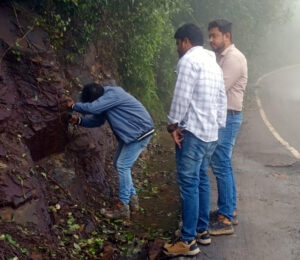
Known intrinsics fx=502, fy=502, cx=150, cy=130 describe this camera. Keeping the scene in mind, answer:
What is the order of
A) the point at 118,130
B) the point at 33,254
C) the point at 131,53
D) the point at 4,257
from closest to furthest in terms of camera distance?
the point at 4,257
the point at 33,254
the point at 118,130
the point at 131,53

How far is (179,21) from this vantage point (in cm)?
1784

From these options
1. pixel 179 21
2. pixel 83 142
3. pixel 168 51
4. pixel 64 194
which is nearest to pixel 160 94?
pixel 168 51

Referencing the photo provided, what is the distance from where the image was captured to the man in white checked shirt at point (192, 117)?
A: 5043 mm

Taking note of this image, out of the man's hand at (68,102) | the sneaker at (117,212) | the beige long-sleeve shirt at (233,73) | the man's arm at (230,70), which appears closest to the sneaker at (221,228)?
the sneaker at (117,212)

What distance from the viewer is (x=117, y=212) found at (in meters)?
6.48

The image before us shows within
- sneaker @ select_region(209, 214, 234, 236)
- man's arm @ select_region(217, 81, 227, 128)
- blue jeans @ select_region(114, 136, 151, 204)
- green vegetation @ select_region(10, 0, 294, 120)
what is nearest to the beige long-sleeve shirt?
man's arm @ select_region(217, 81, 227, 128)

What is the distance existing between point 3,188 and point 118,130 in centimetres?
179

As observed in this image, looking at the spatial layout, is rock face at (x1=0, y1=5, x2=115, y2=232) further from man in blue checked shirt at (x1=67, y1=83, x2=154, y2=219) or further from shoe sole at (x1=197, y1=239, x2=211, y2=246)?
shoe sole at (x1=197, y1=239, x2=211, y2=246)

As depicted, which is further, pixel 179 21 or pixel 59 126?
pixel 179 21

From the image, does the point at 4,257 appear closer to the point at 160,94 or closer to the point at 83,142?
the point at 83,142

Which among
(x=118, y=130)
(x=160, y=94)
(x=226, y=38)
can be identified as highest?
(x=226, y=38)

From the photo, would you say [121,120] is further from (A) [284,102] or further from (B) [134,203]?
(A) [284,102]

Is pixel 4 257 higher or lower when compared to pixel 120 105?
lower

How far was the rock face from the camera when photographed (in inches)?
203
